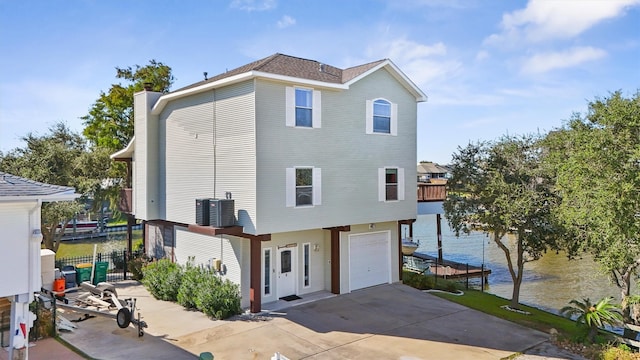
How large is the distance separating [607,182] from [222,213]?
11159 millimetres

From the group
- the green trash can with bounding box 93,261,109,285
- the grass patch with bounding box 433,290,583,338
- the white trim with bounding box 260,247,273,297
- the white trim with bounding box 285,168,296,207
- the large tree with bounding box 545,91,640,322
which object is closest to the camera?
the large tree with bounding box 545,91,640,322

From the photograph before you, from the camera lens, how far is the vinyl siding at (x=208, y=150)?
13.8 metres

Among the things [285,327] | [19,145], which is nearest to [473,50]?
[285,327]

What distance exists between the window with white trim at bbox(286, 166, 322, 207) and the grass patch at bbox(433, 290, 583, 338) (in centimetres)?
673

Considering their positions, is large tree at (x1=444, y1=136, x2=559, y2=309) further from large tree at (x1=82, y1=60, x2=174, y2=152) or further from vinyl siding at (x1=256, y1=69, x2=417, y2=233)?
large tree at (x1=82, y1=60, x2=174, y2=152)

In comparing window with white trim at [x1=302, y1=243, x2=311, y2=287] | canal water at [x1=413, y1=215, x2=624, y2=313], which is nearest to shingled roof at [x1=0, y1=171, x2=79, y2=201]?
window with white trim at [x1=302, y1=243, x2=311, y2=287]

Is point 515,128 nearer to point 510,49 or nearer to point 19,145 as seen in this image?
point 510,49

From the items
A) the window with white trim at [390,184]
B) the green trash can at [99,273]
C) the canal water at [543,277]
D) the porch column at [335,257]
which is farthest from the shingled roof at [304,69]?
the canal water at [543,277]

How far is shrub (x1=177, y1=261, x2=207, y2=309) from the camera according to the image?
47.4 feet

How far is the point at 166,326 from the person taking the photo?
41.8 feet

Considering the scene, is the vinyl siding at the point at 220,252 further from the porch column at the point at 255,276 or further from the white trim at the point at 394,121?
the white trim at the point at 394,121

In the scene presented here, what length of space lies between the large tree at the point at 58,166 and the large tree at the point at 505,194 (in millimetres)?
18302

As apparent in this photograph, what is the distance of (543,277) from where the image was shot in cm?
2592

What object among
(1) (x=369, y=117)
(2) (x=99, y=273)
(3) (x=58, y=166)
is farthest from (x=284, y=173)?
(3) (x=58, y=166)
